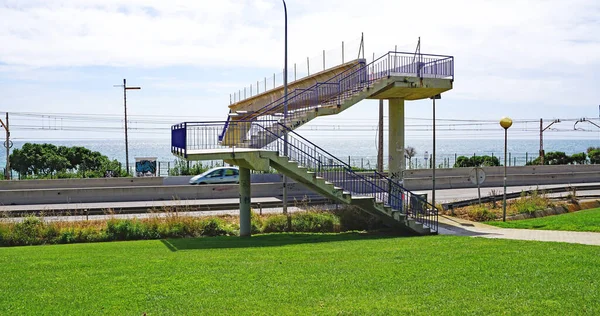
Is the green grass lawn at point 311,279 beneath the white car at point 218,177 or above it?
beneath

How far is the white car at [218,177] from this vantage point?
37.5 m

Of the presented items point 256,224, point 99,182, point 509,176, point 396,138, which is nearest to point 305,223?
point 256,224

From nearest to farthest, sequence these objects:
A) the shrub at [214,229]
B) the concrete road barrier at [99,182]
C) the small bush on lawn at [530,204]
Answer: the shrub at [214,229] → the small bush on lawn at [530,204] → the concrete road barrier at [99,182]

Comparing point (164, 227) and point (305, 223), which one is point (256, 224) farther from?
point (164, 227)

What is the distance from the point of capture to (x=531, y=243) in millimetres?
15836

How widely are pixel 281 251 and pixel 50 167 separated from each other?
50356 mm

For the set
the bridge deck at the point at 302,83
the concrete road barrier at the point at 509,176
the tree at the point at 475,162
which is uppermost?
the bridge deck at the point at 302,83

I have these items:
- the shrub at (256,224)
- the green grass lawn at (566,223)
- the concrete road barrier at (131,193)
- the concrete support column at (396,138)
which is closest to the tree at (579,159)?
the concrete road barrier at (131,193)

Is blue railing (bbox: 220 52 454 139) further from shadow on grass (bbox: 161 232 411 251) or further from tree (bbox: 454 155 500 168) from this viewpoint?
tree (bbox: 454 155 500 168)

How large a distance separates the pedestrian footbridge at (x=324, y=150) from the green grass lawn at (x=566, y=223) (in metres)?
3.20

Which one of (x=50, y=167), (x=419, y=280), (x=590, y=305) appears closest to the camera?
(x=590, y=305)

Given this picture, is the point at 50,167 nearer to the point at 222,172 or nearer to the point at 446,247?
the point at 222,172

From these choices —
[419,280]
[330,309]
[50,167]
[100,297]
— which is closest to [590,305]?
[419,280]

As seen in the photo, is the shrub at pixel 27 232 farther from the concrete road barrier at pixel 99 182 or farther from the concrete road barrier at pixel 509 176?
the concrete road barrier at pixel 509 176
